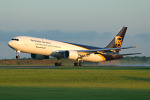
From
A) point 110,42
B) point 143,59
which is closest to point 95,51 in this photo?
point 110,42

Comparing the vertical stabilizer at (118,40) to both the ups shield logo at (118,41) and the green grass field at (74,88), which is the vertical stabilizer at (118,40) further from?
the green grass field at (74,88)

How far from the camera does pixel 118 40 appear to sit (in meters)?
67.8

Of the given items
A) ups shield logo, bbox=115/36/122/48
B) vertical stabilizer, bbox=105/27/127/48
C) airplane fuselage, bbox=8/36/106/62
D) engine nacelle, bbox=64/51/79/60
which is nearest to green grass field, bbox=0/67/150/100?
airplane fuselage, bbox=8/36/106/62

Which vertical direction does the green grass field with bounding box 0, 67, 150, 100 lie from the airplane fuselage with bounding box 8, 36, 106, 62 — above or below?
below

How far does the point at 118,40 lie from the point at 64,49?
13693 millimetres

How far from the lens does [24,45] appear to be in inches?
2110

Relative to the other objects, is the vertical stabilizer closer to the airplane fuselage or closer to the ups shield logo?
the ups shield logo

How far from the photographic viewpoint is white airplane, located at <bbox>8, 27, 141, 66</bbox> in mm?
53906

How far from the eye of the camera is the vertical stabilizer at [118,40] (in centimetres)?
6731

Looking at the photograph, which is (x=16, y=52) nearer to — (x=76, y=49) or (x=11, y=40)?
(x=11, y=40)

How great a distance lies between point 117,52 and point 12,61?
29.0m

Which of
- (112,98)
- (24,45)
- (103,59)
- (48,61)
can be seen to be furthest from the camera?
(48,61)

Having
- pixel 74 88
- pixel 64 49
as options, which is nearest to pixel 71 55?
pixel 64 49

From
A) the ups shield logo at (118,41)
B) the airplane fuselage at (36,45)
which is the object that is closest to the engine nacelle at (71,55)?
the airplane fuselage at (36,45)
